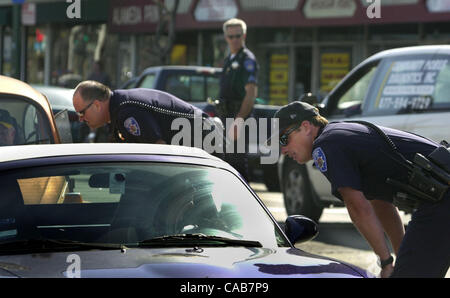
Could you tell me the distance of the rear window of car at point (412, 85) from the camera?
382 inches

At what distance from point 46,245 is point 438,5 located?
17158mm

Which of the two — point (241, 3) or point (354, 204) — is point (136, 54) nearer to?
point (241, 3)

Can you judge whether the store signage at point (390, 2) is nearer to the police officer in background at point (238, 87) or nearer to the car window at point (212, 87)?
the car window at point (212, 87)

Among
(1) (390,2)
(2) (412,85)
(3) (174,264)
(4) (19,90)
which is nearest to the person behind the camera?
(3) (174,264)

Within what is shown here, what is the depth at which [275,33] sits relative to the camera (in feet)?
83.3

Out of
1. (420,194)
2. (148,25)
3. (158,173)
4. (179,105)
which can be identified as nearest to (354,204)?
(420,194)

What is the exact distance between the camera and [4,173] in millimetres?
4938

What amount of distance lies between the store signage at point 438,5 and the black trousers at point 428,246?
15.6m

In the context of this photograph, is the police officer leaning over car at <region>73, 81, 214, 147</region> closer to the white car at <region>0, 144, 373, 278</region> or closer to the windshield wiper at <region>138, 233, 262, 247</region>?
the white car at <region>0, 144, 373, 278</region>

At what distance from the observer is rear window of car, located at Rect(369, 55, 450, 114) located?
9.70 meters

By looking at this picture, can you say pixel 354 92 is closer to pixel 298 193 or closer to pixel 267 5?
pixel 298 193

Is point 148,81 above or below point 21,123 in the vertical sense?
below

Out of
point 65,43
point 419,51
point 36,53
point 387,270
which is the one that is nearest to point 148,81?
point 419,51

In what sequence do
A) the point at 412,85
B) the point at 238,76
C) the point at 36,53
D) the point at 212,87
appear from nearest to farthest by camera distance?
the point at 412,85 < the point at 238,76 < the point at 212,87 < the point at 36,53
